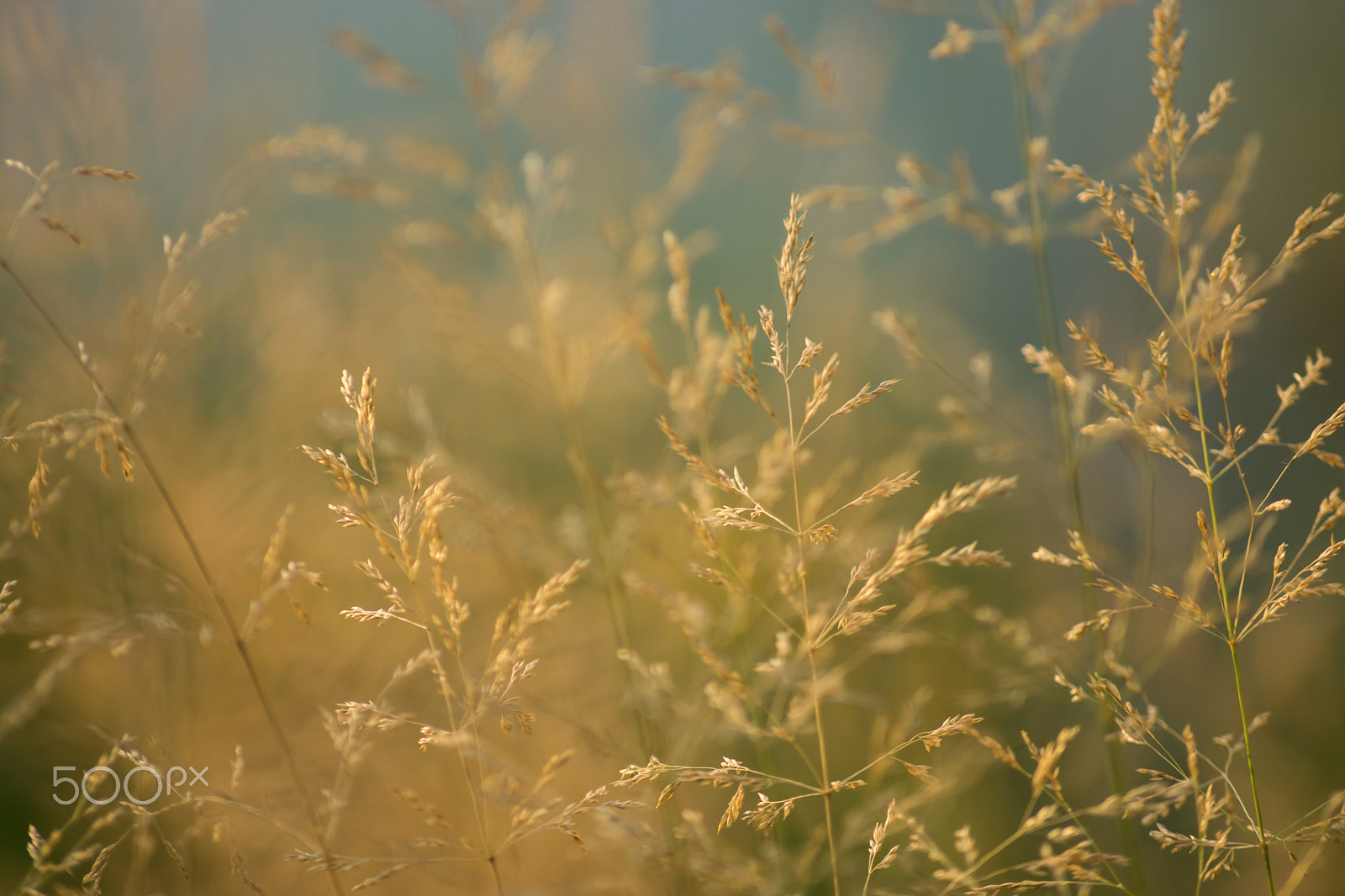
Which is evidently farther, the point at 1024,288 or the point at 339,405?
the point at 1024,288

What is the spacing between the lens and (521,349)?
7.09ft

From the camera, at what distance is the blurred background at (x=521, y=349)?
5.68 ft

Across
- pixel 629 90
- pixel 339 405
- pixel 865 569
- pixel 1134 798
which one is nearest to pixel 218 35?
pixel 629 90

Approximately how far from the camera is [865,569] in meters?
0.99

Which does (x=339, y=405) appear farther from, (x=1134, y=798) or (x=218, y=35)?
(x=1134, y=798)

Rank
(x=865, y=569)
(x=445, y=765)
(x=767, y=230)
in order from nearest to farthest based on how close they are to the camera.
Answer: (x=865, y=569) → (x=445, y=765) → (x=767, y=230)

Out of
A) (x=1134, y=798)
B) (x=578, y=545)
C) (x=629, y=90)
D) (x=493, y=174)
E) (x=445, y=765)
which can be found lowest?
(x=445, y=765)

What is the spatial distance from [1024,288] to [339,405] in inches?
145

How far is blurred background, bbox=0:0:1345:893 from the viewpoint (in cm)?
173

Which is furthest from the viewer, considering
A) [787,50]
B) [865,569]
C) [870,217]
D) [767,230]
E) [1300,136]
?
[767,230]

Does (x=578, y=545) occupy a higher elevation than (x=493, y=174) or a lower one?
lower

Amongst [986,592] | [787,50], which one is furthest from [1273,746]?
[787,50]

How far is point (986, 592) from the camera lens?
114 inches

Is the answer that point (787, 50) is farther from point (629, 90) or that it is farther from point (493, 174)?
point (629, 90)
